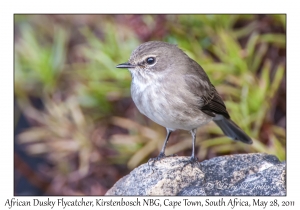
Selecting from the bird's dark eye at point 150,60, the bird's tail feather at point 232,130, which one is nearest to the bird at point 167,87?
the bird's dark eye at point 150,60

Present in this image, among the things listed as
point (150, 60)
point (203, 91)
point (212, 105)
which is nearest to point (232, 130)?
point (212, 105)

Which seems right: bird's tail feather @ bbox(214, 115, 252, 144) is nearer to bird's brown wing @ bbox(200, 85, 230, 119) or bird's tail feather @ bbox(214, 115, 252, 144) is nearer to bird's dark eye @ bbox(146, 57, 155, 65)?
bird's brown wing @ bbox(200, 85, 230, 119)

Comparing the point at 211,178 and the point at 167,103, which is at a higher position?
the point at 167,103

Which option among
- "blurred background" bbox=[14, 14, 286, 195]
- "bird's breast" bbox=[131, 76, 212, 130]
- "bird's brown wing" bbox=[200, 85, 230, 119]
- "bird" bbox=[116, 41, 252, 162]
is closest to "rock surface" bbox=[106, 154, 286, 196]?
"bird" bbox=[116, 41, 252, 162]

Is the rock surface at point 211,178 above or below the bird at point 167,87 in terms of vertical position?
below

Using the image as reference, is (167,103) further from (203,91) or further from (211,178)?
(211,178)

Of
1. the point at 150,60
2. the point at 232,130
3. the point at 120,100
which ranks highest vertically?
the point at 150,60

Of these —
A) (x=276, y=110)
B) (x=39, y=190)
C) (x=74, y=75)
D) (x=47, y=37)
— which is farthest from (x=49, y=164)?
(x=276, y=110)

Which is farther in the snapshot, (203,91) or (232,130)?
(232,130)

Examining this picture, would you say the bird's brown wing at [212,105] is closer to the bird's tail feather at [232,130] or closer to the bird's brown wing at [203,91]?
the bird's brown wing at [203,91]
